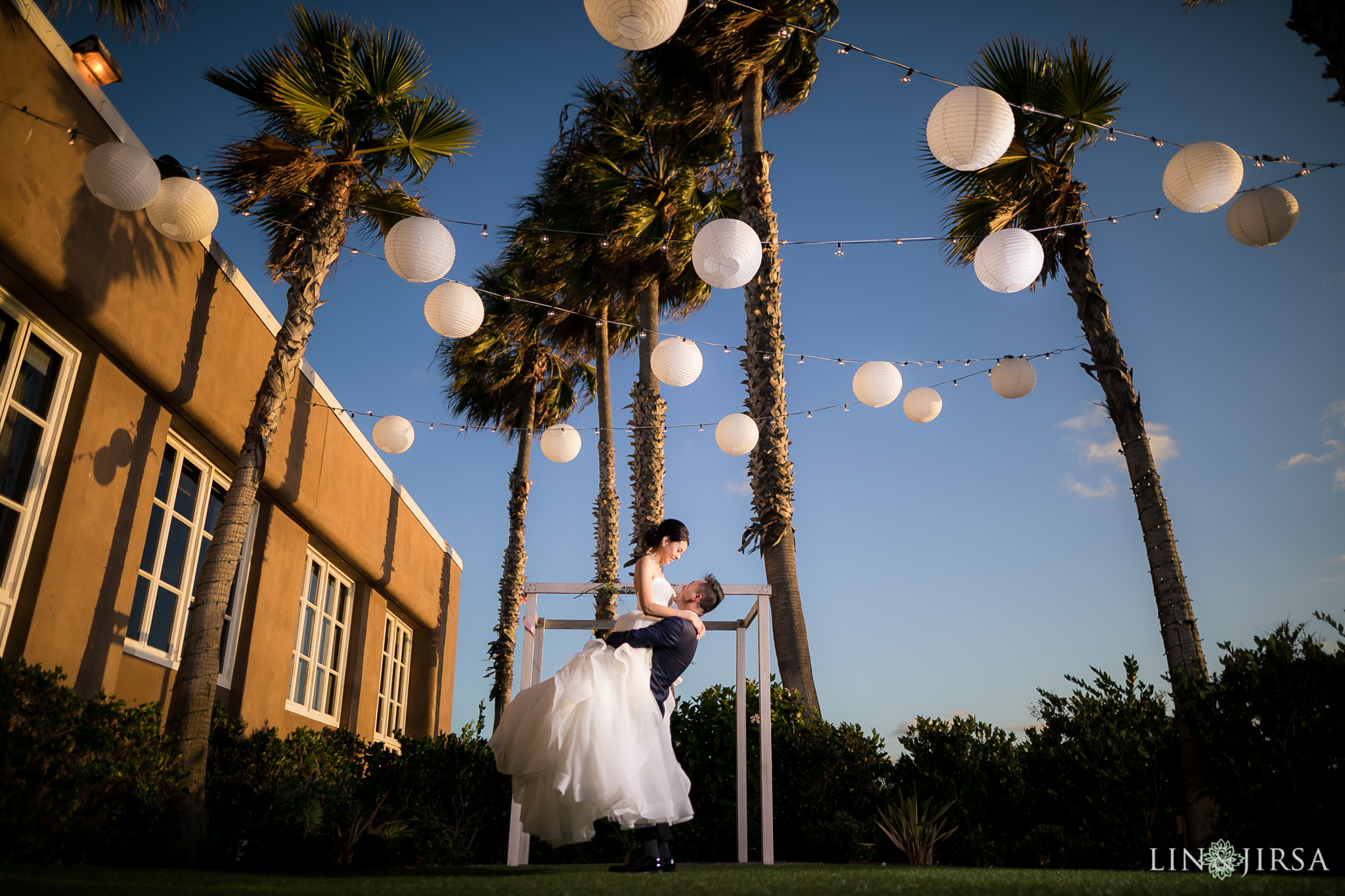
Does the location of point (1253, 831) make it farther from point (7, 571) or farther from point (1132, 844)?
point (7, 571)

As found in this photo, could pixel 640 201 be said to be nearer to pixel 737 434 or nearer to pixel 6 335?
pixel 737 434

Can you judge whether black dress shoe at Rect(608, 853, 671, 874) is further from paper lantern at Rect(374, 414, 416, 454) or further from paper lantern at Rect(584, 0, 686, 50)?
paper lantern at Rect(374, 414, 416, 454)

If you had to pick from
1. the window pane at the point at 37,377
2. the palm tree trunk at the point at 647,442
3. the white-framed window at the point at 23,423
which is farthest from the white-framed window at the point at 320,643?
the window pane at the point at 37,377

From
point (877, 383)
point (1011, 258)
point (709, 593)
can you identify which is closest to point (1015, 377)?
point (877, 383)

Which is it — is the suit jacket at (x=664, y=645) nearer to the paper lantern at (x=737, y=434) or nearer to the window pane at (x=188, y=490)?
the paper lantern at (x=737, y=434)

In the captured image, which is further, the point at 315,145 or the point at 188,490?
the point at 315,145

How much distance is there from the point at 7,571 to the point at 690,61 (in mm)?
8364

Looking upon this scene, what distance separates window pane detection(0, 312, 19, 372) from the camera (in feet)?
16.0

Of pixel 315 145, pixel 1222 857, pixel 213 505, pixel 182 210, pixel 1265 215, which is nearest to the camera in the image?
pixel 1222 857

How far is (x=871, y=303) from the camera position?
42.6 ft

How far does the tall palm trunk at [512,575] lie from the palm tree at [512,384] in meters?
0.01

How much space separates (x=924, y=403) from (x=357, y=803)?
6399mm

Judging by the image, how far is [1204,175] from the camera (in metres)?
5.65

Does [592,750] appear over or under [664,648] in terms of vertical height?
under
